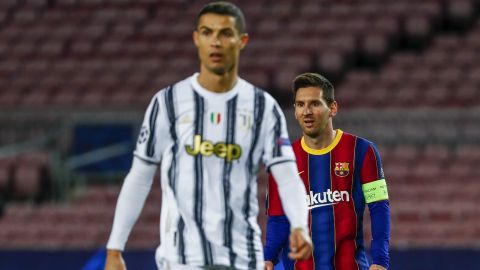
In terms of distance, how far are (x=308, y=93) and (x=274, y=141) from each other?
1.39 m

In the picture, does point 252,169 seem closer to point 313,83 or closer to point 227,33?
point 227,33

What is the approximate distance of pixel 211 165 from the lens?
404 cm

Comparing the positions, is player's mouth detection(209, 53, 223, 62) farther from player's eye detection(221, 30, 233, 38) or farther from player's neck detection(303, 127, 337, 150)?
player's neck detection(303, 127, 337, 150)

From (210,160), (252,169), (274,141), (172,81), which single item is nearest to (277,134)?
(274,141)

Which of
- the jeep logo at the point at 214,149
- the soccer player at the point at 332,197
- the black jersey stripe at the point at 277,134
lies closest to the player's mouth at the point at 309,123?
the soccer player at the point at 332,197

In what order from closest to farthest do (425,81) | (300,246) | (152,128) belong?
(300,246), (152,128), (425,81)

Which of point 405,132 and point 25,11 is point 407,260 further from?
point 25,11

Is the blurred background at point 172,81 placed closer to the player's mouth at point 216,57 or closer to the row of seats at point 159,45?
the row of seats at point 159,45

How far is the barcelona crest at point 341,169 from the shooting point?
5596 mm

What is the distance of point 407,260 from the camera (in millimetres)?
9930

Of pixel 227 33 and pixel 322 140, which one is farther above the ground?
pixel 227 33

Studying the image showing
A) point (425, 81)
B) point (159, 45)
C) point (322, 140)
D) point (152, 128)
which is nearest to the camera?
point (152, 128)

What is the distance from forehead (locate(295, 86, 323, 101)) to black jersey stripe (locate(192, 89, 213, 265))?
4.70ft

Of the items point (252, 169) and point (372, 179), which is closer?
point (252, 169)
